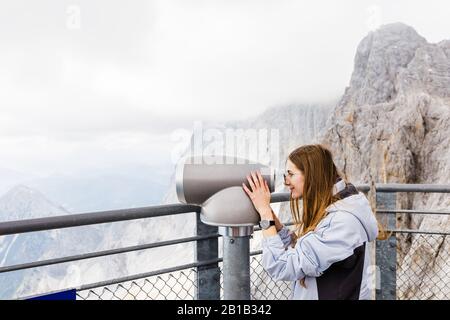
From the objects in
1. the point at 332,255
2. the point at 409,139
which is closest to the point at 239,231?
the point at 332,255

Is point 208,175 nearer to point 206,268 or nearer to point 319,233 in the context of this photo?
point 319,233

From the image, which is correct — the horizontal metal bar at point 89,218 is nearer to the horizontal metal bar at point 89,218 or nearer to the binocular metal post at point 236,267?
the horizontal metal bar at point 89,218

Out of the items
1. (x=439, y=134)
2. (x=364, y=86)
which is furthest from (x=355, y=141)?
(x=364, y=86)

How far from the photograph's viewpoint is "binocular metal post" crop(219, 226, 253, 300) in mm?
1718

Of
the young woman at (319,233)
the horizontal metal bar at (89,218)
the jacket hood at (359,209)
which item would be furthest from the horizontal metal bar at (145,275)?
the jacket hood at (359,209)

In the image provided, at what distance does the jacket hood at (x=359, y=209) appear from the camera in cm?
155

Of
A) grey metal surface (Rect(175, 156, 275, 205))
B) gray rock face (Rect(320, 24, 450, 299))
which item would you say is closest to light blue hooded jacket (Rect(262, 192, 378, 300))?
grey metal surface (Rect(175, 156, 275, 205))

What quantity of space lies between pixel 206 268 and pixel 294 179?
66 cm

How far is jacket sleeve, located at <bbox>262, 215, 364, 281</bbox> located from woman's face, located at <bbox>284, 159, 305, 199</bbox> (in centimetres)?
18

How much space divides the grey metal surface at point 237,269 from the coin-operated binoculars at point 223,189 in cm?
2

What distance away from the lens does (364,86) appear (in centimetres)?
3409
